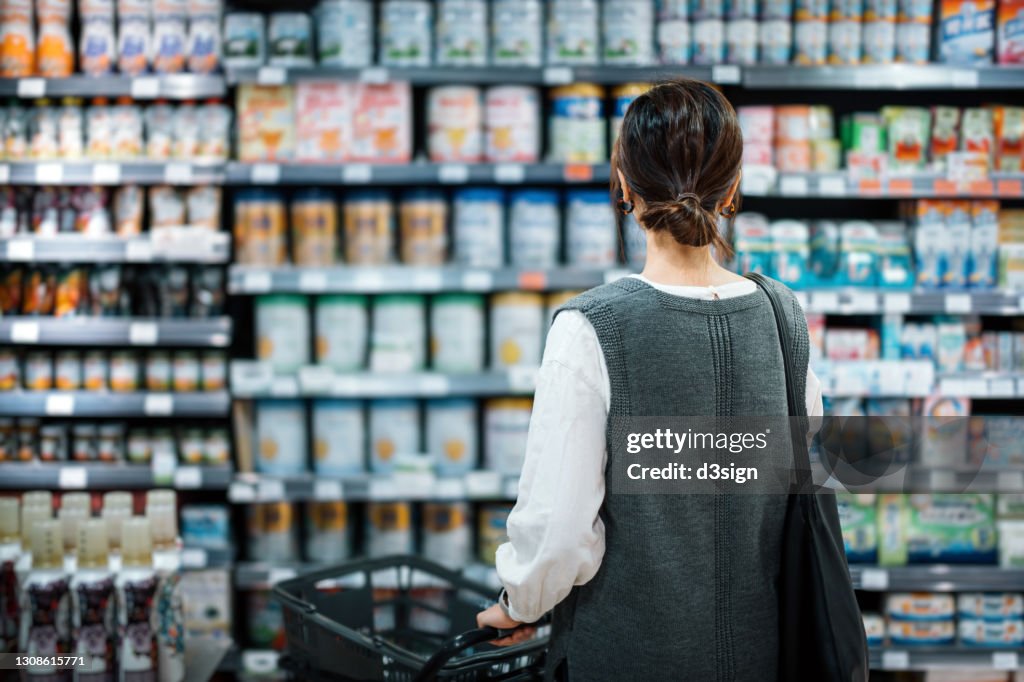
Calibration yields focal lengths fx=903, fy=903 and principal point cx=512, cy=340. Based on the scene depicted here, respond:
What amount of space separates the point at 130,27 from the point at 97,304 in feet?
3.30

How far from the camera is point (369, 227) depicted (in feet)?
10.5

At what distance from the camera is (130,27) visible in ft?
10.7

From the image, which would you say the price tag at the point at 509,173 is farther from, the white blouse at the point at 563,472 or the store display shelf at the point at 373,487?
the white blouse at the point at 563,472

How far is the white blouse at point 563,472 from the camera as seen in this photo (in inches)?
46.7

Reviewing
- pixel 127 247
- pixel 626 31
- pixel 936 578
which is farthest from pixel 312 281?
pixel 936 578

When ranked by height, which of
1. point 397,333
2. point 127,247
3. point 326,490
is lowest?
point 326,490

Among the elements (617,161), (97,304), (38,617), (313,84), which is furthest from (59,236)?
(617,161)

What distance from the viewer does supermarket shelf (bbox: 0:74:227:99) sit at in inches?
124

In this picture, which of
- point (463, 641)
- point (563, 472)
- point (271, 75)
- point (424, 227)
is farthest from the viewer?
point (424, 227)

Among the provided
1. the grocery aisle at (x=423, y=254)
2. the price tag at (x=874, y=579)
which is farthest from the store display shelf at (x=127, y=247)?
the price tag at (x=874, y=579)

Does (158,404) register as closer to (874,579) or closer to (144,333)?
(144,333)

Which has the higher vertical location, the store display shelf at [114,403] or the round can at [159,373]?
the round can at [159,373]

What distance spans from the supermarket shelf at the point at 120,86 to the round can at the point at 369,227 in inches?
24.0

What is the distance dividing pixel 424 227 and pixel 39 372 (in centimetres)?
149
